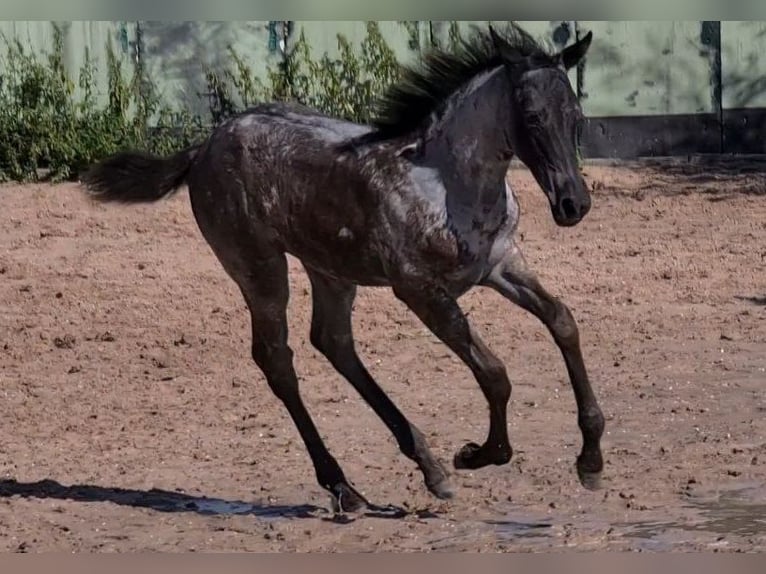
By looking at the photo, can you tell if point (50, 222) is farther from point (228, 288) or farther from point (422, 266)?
point (422, 266)

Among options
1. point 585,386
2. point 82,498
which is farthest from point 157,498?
point 585,386

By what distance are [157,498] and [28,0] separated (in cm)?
519

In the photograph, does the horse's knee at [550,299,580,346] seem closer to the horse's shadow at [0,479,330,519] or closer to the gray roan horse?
the gray roan horse

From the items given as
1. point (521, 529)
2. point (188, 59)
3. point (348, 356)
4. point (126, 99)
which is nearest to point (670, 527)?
point (521, 529)

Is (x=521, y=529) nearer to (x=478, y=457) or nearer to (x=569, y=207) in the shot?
(x=478, y=457)

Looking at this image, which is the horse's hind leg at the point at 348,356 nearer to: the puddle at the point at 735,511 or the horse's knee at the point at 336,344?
the horse's knee at the point at 336,344

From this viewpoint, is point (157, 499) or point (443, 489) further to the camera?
point (157, 499)

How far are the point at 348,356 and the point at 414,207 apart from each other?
0.89 metres

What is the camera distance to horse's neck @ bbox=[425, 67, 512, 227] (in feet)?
16.6

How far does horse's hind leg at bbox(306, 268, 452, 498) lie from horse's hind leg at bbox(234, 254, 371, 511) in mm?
137

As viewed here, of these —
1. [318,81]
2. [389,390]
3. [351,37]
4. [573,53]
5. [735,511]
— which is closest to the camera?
[573,53]

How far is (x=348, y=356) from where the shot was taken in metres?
5.86

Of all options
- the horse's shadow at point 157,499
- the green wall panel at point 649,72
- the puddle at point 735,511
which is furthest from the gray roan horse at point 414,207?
the green wall panel at point 649,72

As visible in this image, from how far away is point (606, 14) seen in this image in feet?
3.78
